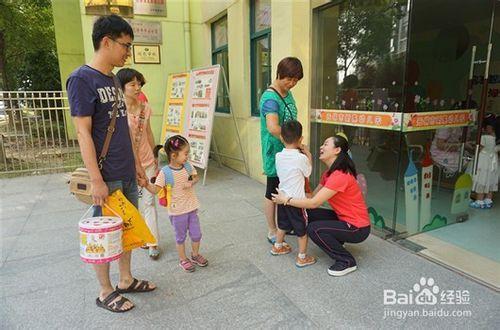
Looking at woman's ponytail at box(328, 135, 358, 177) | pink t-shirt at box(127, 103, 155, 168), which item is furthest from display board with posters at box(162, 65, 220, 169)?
woman's ponytail at box(328, 135, 358, 177)

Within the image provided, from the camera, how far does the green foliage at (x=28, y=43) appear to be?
11.0 meters

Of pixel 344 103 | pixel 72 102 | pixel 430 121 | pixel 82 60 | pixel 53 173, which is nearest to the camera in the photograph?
pixel 72 102

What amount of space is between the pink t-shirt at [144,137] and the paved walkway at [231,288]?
0.86 m

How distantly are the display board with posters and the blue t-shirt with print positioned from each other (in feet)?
9.57

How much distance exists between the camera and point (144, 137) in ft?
9.37

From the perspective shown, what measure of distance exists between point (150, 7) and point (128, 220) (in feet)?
19.8

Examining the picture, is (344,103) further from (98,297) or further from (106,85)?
(98,297)

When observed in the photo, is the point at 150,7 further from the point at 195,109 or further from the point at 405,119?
the point at 405,119

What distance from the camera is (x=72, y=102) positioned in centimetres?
190

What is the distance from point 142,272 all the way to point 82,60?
33.0ft

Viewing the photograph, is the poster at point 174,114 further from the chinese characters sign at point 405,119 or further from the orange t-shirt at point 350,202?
the orange t-shirt at point 350,202

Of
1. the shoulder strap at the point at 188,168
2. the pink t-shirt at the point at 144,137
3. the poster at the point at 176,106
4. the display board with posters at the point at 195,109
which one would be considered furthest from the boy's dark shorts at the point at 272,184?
the poster at the point at 176,106

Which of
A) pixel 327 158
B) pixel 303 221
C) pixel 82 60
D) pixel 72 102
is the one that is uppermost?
pixel 82 60

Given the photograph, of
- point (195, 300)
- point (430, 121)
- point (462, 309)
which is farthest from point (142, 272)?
point (430, 121)
